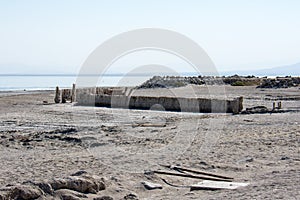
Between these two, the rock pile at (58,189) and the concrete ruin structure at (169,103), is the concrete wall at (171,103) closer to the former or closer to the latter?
the concrete ruin structure at (169,103)

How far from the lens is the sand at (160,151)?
11.0 meters

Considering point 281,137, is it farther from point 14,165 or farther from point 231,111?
point 231,111

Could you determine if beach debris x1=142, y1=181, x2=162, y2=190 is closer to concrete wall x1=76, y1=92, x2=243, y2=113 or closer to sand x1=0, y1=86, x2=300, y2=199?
sand x1=0, y1=86, x2=300, y2=199

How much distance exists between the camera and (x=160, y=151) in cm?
1573

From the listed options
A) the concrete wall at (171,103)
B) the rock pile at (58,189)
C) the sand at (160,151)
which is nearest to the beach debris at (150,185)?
the sand at (160,151)

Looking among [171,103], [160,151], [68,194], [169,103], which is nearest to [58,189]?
[68,194]

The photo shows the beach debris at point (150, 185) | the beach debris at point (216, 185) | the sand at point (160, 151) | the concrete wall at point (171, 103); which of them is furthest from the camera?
the concrete wall at point (171, 103)

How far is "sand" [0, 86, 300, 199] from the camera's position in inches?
434

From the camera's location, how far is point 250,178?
1178 cm

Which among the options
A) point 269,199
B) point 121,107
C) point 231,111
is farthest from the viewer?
point 121,107

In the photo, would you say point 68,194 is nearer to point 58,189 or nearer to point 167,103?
point 58,189

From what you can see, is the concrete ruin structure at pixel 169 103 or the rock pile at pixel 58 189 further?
the concrete ruin structure at pixel 169 103

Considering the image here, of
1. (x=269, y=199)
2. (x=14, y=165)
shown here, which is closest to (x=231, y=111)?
(x=14, y=165)

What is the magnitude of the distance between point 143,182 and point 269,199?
121 inches
